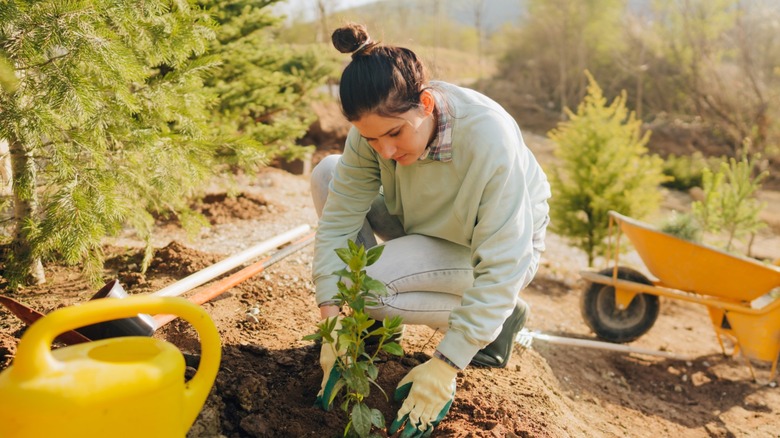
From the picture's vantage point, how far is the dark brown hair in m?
1.62

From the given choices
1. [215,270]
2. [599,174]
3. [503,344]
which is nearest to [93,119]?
[215,270]

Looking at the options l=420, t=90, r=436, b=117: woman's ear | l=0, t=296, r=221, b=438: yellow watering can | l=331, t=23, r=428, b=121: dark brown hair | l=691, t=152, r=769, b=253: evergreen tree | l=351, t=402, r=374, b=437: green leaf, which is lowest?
l=691, t=152, r=769, b=253: evergreen tree

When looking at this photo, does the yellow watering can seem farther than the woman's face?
No

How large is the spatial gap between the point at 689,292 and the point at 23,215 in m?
3.61

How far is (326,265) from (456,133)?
609mm

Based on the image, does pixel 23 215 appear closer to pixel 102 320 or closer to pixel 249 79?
pixel 102 320

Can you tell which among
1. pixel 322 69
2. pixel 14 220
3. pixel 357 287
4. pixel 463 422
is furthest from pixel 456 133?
pixel 322 69

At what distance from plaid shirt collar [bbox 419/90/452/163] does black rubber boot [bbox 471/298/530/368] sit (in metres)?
0.76

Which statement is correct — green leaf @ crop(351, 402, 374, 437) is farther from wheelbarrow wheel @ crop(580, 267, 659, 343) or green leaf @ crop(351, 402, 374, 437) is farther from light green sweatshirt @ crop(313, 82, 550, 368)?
wheelbarrow wheel @ crop(580, 267, 659, 343)

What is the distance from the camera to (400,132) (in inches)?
67.6

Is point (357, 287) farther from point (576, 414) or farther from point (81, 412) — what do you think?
point (576, 414)

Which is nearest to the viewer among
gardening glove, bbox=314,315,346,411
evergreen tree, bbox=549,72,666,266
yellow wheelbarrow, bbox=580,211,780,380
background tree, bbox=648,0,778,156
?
gardening glove, bbox=314,315,346,411

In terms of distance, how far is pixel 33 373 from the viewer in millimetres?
1022

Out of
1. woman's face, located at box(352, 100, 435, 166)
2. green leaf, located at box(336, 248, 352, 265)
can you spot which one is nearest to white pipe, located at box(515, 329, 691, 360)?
woman's face, located at box(352, 100, 435, 166)
